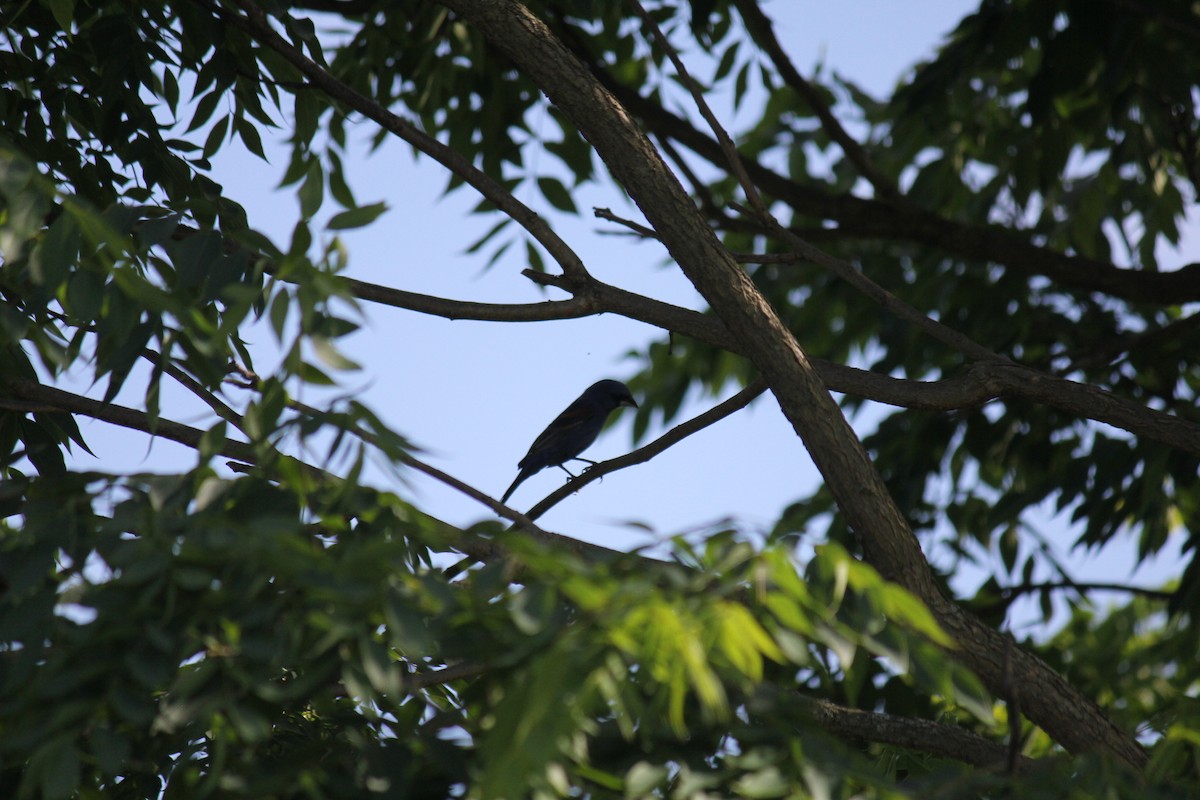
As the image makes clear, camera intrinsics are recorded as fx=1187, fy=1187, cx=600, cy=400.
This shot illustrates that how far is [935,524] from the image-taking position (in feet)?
25.4

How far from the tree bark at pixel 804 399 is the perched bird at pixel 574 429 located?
3.81 m

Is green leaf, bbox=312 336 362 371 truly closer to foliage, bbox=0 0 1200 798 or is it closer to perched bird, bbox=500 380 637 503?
foliage, bbox=0 0 1200 798

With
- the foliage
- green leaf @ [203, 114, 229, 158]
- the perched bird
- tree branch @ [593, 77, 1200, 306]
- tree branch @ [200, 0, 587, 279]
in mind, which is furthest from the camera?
the perched bird

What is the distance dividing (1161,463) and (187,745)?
478 cm

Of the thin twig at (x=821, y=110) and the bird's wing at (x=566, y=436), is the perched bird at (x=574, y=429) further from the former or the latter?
the thin twig at (x=821, y=110)

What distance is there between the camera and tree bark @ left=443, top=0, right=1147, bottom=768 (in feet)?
12.1

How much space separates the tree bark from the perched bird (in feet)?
12.5

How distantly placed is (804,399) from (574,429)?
467cm

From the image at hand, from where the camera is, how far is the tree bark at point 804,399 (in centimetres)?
368

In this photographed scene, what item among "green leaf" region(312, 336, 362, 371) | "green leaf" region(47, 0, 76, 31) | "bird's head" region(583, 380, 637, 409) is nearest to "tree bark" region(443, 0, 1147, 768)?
"green leaf" region(47, 0, 76, 31)

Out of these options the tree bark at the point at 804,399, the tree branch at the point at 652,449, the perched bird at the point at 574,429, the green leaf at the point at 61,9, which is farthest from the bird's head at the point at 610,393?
the green leaf at the point at 61,9

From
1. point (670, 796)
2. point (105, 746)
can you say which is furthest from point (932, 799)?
point (105, 746)

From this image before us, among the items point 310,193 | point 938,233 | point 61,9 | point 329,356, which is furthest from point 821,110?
point 329,356

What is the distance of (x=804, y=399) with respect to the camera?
372 cm
